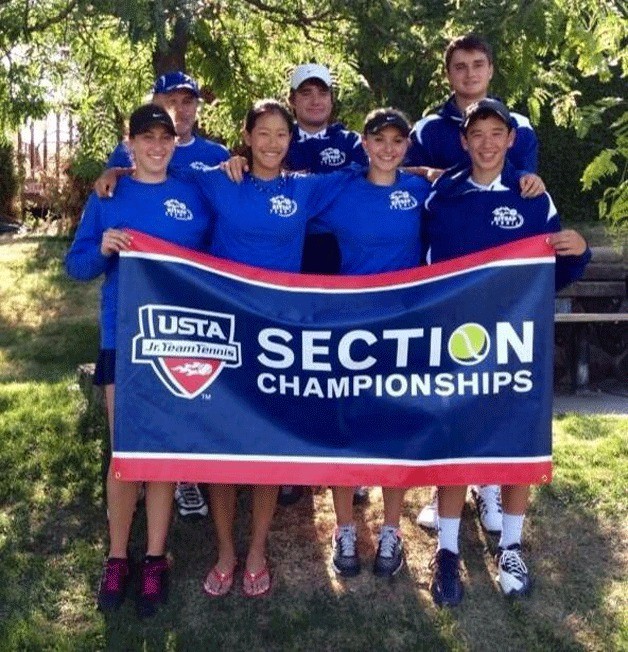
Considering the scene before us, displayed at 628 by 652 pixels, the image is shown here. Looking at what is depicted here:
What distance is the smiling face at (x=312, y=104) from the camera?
15.5 feet

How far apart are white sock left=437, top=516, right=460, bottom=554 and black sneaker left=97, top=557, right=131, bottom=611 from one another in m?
1.39

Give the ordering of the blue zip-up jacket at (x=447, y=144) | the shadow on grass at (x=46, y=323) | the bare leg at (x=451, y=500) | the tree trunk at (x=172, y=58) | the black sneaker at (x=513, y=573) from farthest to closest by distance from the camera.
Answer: the shadow on grass at (x=46, y=323), the tree trunk at (x=172, y=58), the blue zip-up jacket at (x=447, y=144), the black sneaker at (x=513, y=573), the bare leg at (x=451, y=500)

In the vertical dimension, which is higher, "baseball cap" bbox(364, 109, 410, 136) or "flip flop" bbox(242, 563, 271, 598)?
"baseball cap" bbox(364, 109, 410, 136)

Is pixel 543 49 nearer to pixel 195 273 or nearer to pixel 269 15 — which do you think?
pixel 269 15

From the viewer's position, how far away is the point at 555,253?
13.4ft

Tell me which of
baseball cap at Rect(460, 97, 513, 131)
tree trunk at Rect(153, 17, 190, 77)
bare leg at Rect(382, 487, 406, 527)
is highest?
tree trunk at Rect(153, 17, 190, 77)

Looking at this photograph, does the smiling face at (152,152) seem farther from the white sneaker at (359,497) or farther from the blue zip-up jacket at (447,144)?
the white sneaker at (359,497)

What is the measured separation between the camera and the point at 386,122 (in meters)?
4.09

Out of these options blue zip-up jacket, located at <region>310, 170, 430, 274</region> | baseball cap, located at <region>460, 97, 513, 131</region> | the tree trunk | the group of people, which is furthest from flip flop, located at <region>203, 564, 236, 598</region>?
the tree trunk


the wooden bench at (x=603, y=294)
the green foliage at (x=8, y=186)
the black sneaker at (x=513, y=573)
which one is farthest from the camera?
the green foliage at (x=8, y=186)

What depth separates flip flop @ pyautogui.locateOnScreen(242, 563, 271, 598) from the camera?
4285 millimetres

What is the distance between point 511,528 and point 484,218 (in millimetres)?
1359

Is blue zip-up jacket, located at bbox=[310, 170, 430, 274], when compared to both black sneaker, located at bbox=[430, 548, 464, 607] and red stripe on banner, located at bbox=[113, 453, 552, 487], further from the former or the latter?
black sneaker, located at bbox=[430, 548, 464, 607]

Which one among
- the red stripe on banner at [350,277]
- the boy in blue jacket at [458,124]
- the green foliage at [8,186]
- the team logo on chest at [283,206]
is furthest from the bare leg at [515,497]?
the green foliage at [8,186]
